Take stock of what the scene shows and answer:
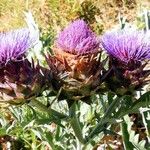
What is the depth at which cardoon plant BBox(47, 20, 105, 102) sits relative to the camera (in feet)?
4.83

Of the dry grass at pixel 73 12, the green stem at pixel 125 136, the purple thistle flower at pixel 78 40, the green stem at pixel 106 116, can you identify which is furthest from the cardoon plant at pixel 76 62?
the dry grass at pixel 73 12

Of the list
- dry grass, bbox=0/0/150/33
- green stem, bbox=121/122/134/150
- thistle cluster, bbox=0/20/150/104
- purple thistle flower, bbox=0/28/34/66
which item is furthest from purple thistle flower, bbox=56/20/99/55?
dry grass, bbox=0/0/150/33

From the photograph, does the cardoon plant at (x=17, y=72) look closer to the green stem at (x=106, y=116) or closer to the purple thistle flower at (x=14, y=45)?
the purple thistle flower at (x=14, y=45)

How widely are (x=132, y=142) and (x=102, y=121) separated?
14cm

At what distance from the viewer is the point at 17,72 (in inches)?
59.7

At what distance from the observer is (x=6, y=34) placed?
1.57m

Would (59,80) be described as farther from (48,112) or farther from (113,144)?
(113,144)

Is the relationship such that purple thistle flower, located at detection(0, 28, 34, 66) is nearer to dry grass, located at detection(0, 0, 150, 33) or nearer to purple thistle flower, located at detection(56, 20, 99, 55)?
purple thistle flower, located at detection(56, 20, 99, 55)

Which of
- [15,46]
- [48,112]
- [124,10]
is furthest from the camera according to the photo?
[124,10]

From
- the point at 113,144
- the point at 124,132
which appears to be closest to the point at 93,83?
the point at 124,132

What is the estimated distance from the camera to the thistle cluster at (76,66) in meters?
1.49

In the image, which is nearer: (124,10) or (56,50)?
(56,50)

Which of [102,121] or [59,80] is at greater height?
[59,80]

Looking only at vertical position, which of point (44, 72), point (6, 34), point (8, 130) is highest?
point (6, 34)
